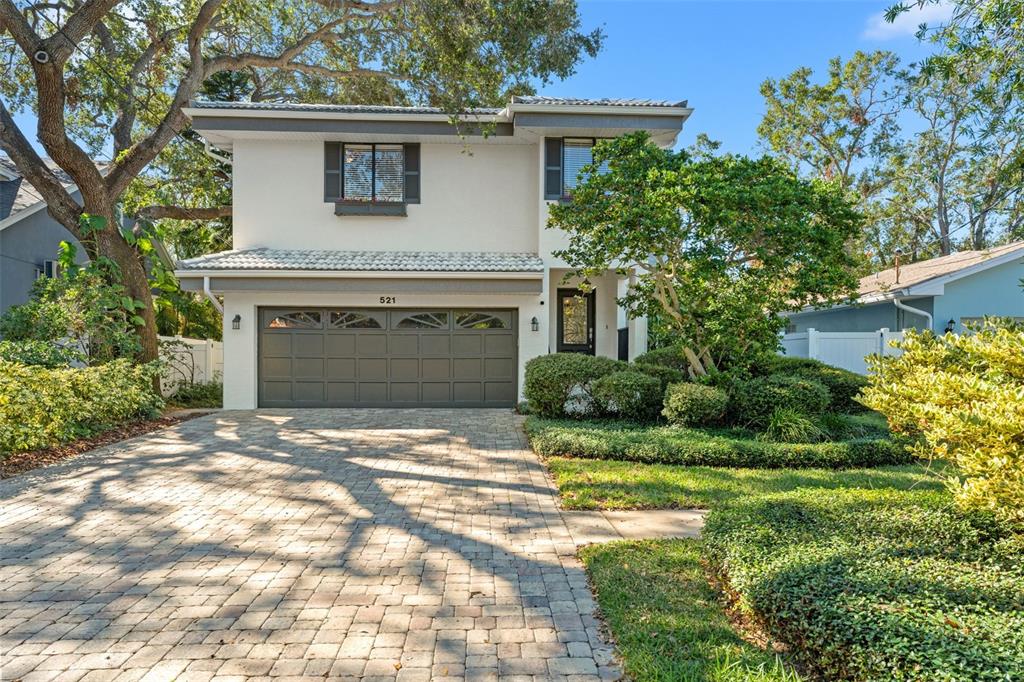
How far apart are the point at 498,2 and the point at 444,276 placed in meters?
5.04

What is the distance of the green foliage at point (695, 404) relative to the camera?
346 inches

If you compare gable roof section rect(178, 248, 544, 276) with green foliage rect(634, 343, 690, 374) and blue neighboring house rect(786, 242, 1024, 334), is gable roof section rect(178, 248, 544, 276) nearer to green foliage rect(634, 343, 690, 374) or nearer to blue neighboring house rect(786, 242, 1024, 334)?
green foliage rect(634, 343, 690, 374)

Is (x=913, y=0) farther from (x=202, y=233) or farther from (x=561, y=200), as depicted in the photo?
(x=202, y=233)

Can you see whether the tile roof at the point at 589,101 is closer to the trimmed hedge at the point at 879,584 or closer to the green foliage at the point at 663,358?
the green foliage at the point at 663,358

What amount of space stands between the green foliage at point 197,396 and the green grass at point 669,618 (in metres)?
12.0

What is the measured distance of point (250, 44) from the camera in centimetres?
1605

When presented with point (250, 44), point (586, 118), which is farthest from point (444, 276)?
point (250, 44)

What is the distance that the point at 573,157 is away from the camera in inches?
503

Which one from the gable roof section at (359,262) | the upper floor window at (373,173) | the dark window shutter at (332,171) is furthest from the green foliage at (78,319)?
the upper floor window at (373,173)

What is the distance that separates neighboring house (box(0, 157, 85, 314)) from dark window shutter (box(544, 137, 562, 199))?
12.4m

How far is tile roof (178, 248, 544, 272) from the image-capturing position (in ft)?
39.1

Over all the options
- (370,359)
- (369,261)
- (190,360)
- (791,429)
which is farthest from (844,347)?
(190,360)

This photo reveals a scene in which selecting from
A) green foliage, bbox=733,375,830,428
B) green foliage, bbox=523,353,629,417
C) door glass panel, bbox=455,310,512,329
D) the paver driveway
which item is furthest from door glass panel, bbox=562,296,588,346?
the paver driveway

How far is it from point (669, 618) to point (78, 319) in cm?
1137
